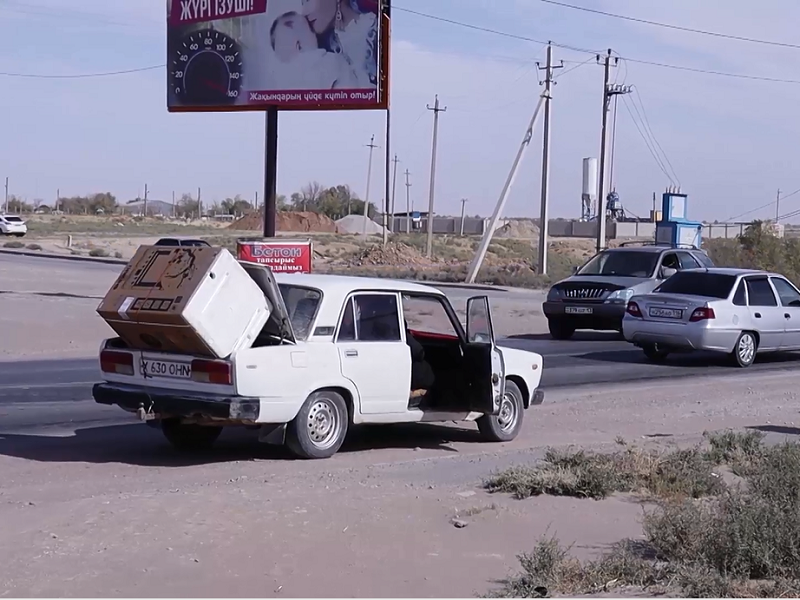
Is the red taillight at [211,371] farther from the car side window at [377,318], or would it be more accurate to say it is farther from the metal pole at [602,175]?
the metal pole at [602,175]

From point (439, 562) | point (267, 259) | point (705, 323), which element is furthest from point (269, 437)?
point (267, 259)

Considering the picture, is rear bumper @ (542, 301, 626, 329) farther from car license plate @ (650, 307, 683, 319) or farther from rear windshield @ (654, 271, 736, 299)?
car license plate @ (650, 307, 683, 319)

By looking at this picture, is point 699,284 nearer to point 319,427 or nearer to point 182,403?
point 319,427

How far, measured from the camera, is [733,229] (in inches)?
4055

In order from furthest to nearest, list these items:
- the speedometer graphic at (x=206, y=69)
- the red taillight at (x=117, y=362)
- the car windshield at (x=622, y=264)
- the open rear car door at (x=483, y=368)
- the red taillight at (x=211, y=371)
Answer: the speedometer graphic at (x=206, y=69), the car windshield at (x=622, y=264), the open rear car door at (x=483, y=368), the red taillight at (x=117, y=362), the red taillight at (x=211, y=371)

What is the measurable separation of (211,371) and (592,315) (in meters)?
14.0

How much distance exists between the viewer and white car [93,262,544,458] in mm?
9367

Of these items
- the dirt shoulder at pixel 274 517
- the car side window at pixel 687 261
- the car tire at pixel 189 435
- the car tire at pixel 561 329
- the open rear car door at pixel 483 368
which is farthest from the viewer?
the car tire at pixel 561 329

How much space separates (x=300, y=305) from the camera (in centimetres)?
1003

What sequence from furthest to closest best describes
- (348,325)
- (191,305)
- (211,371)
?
(348,325), (211,371), (191,305)

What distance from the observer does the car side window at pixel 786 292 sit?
19625 mm

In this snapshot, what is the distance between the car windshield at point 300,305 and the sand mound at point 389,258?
50610 mm

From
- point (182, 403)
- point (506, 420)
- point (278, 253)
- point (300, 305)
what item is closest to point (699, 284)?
point (278, 253)

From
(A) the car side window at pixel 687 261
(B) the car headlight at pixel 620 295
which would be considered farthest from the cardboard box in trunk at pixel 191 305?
(A) the car side window at pixel 687 261
